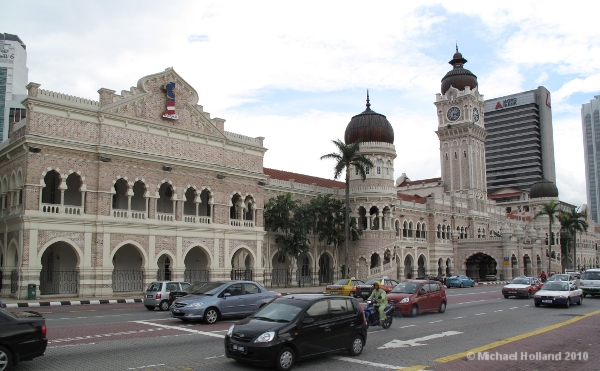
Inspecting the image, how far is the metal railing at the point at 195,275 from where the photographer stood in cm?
3612

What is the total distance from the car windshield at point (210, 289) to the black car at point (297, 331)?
21.4ft

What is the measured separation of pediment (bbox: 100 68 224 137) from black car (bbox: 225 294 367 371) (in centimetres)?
2320

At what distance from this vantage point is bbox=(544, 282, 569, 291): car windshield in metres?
25.1

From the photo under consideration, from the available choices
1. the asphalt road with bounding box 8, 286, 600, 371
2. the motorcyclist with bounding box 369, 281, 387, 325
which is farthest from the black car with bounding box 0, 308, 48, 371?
the motorcyclist with bounding box 369, 281, 387, 325

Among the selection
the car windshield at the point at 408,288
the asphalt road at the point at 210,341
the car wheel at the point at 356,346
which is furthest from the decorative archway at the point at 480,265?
the car wheel at the point at 356,346

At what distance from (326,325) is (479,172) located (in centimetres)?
6820

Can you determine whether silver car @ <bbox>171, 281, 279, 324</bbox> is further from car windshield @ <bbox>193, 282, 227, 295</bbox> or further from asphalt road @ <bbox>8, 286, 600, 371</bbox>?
asphalt road @ <bbox>8, 286, 600, 371</bbox>

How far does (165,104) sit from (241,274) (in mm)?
13183

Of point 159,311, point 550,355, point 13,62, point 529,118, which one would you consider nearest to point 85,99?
point 159,311

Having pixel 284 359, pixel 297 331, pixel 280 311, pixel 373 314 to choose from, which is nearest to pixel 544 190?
pixel 373 314

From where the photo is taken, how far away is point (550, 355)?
41.1ft

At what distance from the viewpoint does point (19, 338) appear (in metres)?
10.2

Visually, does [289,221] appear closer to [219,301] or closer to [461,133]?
[219,301]

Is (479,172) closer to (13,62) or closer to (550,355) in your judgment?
(550,355)
